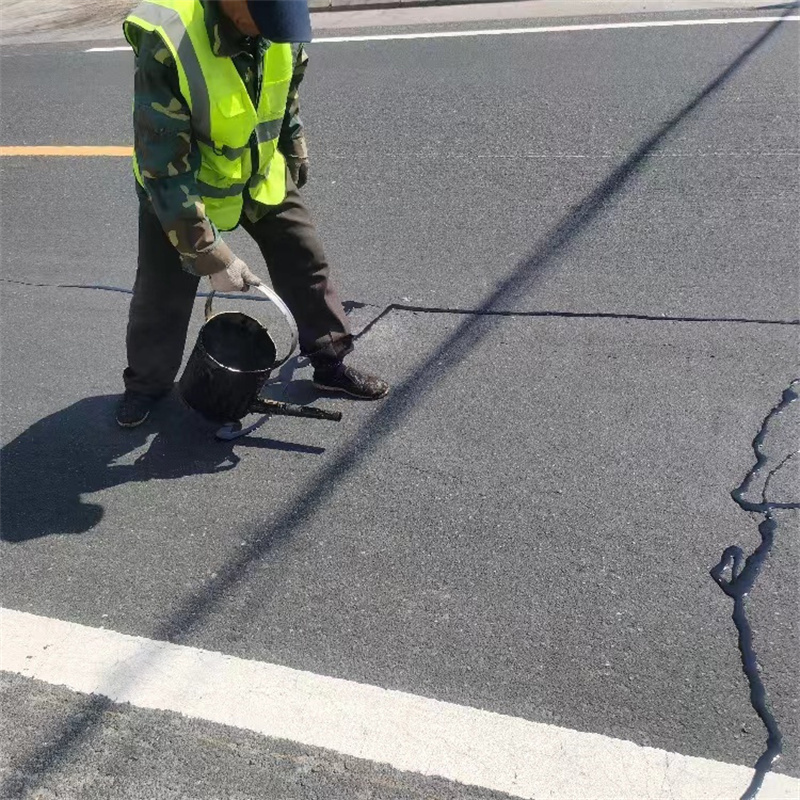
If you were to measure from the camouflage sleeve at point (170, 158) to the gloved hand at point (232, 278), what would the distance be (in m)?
0.03

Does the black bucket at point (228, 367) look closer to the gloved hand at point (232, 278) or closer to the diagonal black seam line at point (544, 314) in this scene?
the gloved hand at point (232, 278)

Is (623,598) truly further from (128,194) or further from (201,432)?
(128,194)

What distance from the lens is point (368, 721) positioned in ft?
8.61

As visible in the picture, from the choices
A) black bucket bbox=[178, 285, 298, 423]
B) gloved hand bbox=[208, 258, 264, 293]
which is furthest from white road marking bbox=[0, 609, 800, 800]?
gloved hand bbox=[208, 258, 264, 293]

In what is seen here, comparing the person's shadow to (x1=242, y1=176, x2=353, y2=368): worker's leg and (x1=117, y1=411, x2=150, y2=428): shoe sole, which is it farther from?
(x1=242, y1=176, x2=353, y2=368): worker's leg

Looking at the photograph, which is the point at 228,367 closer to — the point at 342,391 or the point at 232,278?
the point at 232,278

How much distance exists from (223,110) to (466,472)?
1.40 m

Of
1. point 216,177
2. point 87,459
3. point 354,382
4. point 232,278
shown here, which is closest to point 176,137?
point 216,177

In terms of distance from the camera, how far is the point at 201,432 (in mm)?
3953

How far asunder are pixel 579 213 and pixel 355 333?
5.05 ft

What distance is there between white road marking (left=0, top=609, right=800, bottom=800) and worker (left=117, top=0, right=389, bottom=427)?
1.21 meters

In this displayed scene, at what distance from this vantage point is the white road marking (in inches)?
94.0

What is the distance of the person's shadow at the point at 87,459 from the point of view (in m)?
3.59

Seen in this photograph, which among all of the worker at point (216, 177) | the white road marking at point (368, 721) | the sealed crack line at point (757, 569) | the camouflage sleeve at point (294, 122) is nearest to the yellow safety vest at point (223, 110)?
the worker at point (216, 177)
